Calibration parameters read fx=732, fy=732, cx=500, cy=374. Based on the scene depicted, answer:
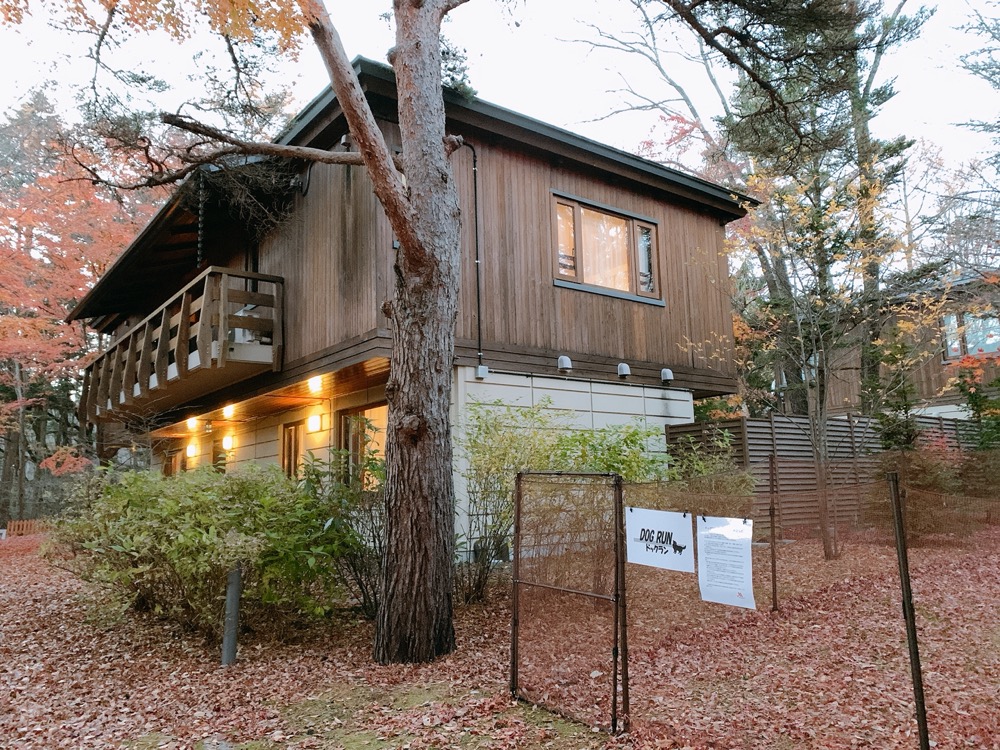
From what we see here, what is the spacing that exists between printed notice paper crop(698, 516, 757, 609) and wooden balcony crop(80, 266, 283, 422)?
288 inches

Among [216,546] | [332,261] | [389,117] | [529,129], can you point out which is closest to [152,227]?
[332,261]

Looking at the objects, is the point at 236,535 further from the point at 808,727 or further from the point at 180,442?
the point at 180,442

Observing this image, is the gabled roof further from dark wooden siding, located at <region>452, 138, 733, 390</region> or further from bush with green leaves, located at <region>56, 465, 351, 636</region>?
bush with green leaves, located at <region>56, 465, 351, 636</region>

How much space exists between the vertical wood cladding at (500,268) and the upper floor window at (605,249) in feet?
0.58

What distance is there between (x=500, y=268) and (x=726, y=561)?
20.9ft

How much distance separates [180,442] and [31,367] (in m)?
6.21

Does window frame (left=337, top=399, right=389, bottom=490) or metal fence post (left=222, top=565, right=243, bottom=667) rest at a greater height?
window frame (left=337, top=399, right=389, bottom=490)

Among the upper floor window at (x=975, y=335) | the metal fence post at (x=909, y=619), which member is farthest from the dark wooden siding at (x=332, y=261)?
the upper floor window at (x=975, y=335)

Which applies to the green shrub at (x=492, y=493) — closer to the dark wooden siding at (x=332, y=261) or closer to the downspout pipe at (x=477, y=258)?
the downspout pipe at (x=477, y=258)

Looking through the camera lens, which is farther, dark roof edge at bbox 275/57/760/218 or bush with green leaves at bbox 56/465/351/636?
dark roof edge at bbox 275/57/760/218

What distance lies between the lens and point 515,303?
10.2 meters

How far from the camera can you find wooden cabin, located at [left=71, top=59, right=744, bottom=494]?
952 cm

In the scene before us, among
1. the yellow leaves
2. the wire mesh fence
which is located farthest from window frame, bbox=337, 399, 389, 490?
the yellow leaves

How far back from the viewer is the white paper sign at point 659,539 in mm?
4500
